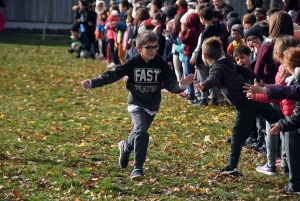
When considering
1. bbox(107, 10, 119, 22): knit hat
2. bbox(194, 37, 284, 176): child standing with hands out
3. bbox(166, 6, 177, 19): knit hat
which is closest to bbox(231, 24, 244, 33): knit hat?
bbox(194, 37, 284, 176): child standing with hands out

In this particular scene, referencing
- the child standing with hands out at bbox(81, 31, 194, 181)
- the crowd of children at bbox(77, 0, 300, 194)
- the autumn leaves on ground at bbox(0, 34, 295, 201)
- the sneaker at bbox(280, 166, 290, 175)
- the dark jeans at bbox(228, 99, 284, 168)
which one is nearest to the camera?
the crowd of children at bbox(77, 0, 300, 194)

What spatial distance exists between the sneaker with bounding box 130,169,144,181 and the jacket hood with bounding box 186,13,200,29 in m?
6.94

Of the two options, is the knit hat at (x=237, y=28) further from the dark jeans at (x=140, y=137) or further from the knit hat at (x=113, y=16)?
the knit hat at (x=113, y=16)

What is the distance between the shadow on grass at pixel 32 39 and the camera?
3092 centimetres

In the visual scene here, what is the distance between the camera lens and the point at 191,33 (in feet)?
50.6

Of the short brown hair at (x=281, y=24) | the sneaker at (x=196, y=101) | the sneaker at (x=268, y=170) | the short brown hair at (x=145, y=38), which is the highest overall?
the short brown hair at (x=281, y=24)

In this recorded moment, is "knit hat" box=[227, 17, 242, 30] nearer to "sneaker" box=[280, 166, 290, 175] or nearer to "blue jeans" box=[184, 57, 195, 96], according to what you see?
"blue jeans" box=[184, 57, 195, 96]

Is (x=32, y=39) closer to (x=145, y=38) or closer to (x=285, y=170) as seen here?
(x=145, y=38)

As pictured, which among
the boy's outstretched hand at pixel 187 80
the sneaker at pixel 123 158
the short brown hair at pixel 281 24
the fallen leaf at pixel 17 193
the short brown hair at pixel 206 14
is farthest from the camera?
the short brown hair at pixel 206 14

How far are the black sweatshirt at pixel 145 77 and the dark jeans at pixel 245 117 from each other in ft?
2.83

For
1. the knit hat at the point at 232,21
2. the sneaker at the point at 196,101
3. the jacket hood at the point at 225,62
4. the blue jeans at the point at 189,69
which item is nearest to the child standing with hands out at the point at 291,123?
the jacket hood at the point at 225,62

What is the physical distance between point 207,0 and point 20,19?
2011 centimetres

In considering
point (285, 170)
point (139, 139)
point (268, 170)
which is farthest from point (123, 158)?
point (285, 170)

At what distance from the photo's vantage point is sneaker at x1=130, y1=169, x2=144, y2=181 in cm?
887
